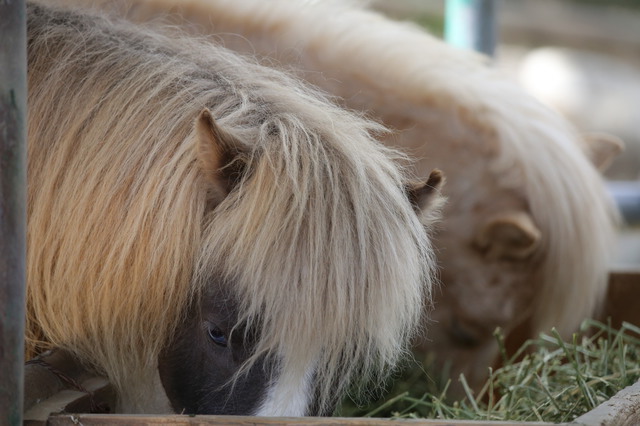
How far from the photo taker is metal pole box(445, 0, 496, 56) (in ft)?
9.24

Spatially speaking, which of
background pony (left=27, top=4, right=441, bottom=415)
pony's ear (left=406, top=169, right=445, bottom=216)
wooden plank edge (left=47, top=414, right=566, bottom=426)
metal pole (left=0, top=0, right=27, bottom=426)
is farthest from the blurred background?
metal pole (left=0, top=0, right=27, bottom=426)

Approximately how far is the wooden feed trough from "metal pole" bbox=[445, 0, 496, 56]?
1.80 metres

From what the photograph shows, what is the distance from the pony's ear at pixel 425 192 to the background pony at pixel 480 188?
91 cm

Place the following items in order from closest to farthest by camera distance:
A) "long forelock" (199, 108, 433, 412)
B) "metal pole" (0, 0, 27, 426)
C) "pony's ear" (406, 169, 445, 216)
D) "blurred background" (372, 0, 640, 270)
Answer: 1. "metal pole" (0, 0, 27, 426)
2. "long forelock" (199, 108, 433, 412)
3. "pony's ear" (406, 169, 445, 216)
4. "blurred background" (372, 0, 640, 270)

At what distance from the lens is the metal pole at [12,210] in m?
1.04

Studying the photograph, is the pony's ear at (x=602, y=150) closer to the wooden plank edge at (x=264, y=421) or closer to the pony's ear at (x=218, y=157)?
the pony's ear at (x=218, y=157)

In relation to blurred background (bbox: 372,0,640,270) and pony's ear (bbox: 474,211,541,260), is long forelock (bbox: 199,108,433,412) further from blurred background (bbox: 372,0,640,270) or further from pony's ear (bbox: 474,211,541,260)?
blurred background (bbox: 372,0,640,270)

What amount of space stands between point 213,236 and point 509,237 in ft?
4.39

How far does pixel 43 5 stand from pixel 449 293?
4.65 ft

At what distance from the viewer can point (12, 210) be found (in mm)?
1057

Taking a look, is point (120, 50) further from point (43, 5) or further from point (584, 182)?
point (584, 182)

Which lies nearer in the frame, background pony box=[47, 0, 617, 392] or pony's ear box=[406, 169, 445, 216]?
pony's ear box=[406, 169, 445, 216]

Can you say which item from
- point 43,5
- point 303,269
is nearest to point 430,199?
point 303,269

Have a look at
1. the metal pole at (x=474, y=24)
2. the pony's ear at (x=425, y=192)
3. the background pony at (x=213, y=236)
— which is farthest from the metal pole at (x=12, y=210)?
the metal pole at (x=474, y=24)
